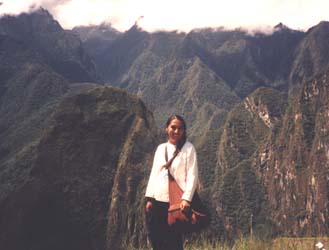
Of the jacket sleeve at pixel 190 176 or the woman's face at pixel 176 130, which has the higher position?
the woman's face at pixel 176 130

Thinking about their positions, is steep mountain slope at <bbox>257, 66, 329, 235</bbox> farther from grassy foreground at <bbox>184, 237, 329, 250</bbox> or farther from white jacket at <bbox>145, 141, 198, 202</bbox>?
white jacket at <bbox>145, 141, 198, 202</bbox>

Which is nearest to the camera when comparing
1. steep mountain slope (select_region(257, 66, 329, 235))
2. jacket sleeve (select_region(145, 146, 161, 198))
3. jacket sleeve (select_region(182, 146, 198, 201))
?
jacket sleeve (select_region(182, 146, 198, 201))

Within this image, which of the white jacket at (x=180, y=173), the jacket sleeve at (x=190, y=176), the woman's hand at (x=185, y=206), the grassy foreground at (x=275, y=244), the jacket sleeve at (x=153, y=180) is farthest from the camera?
the grassy foreground at (x=275, y=244)

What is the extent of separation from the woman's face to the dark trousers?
89 centimetres

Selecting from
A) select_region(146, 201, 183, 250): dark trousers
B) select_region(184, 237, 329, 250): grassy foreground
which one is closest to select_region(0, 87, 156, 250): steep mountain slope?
select_region(184, 237, 329, 250): grassy foreground

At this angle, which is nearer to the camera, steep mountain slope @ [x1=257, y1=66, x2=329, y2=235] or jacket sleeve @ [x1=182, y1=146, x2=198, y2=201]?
jacket sleeve @ [x1=182, y1=146, x2=198, y2=201]

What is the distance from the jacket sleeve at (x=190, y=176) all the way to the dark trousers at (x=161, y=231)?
0.47m

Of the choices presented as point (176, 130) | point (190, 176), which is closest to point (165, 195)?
point (190, 176)

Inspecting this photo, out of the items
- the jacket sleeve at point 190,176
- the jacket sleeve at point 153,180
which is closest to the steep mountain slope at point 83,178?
the jacket sleeve at point 153,180

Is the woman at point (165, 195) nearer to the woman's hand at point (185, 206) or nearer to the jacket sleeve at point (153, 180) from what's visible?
the jacket sleeve at point (153, 180)

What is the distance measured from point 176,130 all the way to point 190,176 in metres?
0.69

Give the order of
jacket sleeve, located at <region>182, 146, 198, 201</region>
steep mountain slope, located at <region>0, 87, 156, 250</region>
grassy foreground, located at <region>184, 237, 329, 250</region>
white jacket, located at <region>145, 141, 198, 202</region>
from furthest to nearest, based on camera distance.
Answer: steep mountain slope, located at <region>0, 87, 156, 250</region>, grassy foreground, located at <region>184, 237, 329, 250</region>, white jacket, located at <region>145, 141, 198, 202</region>, jacket sleeve, located at <region>182, 146, 198, 201</region>

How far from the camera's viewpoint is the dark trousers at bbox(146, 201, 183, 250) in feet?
20.6

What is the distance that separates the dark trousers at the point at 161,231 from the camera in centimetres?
627
